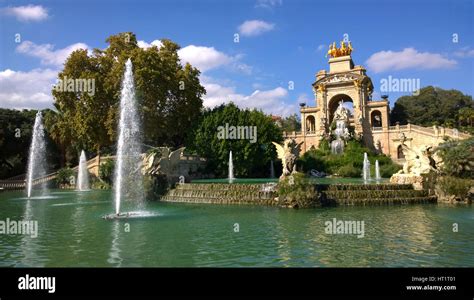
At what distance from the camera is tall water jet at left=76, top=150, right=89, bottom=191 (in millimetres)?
38344

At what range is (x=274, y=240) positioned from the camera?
Result: 35.0 ft

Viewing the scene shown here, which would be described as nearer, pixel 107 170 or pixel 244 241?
pixel 244 241

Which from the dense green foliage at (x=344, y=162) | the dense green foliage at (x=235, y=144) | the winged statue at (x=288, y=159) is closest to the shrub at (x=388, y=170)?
the dense green foliage at (x=344, y=162)

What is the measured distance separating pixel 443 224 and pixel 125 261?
9.98 m

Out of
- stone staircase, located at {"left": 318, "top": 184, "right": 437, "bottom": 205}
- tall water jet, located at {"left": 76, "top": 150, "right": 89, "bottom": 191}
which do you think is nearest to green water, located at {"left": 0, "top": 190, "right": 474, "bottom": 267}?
stone staircase, located at {"left": 318, "top": 184, "right": 437, "bottom": 205}

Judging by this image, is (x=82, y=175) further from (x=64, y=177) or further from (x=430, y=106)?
(x=430, y=106)

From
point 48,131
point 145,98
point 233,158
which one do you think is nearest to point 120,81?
point 145,98

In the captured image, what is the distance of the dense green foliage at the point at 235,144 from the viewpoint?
3781cm

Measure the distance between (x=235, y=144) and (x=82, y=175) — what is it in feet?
49.8

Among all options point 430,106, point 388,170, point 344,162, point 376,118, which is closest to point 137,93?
point 344,162

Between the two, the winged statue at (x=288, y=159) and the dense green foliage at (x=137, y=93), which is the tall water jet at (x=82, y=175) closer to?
the dense green foliage at (x=137, y=93)

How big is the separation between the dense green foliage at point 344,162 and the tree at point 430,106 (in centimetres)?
2173

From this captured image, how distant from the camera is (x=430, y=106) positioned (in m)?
68.6
